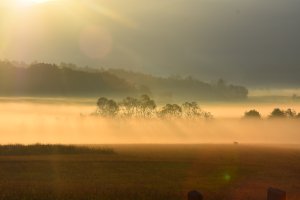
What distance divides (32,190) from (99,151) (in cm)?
7631

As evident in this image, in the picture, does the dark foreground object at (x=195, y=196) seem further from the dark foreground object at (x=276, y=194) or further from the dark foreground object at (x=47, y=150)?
the dark foreground object at (x=47, y=150)

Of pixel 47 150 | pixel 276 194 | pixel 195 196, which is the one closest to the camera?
pixel 276 194

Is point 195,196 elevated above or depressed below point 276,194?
below

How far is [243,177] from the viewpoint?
201ft

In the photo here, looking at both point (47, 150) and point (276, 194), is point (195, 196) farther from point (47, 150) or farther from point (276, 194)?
point (47, 150)

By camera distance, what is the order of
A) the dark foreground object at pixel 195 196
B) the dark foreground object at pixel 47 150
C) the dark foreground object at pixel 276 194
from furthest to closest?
the dark foreground object at pixel 47 150
the dark foreground object at pixel 195 196
the dark foreground object at pixel 276 194

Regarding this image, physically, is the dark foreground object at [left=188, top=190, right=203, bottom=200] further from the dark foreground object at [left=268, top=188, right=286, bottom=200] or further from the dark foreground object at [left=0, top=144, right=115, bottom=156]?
the dark foreground object at [left=0, top=144, right=115, bottom=156]

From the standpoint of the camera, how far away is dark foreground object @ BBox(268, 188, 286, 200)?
500 inches

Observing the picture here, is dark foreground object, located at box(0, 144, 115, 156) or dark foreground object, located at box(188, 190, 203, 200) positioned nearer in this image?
dark foreground object, located at box(188, 190, 203, 200)

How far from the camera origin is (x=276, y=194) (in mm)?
12891

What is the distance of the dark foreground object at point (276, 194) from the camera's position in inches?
500

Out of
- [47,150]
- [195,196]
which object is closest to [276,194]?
[195,196]

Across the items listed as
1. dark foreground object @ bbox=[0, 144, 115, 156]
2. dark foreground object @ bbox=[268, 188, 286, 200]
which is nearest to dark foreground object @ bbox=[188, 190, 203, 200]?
dark foreground object @ bbox=[268, 188, 286, 200]

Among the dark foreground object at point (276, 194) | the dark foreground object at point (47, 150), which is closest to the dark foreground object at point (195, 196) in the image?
the dark foreground object at point (276, 194)
